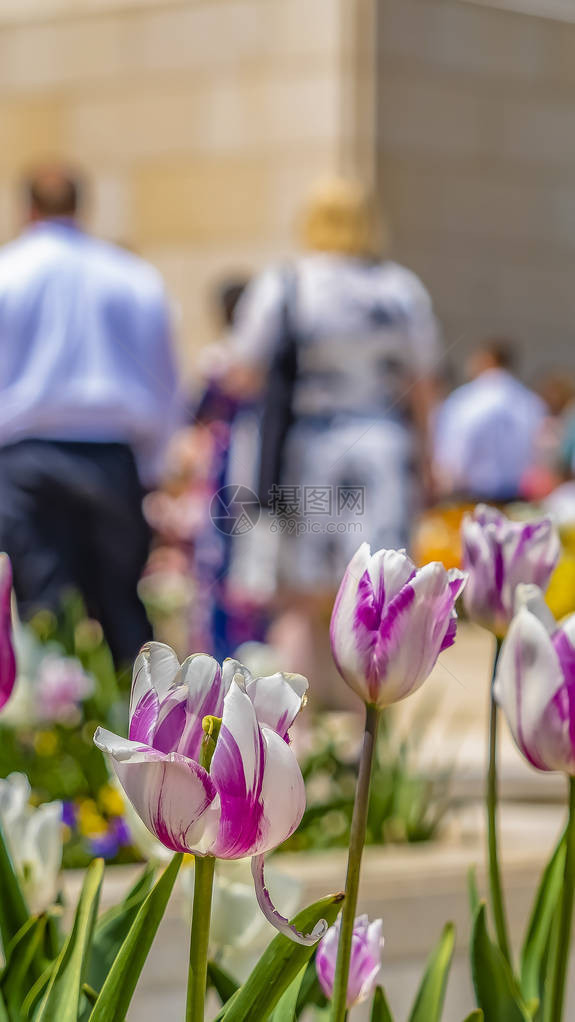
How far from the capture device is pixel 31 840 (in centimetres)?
147

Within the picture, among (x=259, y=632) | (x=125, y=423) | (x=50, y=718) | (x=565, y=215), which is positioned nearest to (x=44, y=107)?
(x=565, y=215)

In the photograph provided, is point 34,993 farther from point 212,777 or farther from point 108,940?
point 212,777

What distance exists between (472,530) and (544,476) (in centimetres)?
726

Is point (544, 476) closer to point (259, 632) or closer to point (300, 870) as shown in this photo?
point (259, 632)

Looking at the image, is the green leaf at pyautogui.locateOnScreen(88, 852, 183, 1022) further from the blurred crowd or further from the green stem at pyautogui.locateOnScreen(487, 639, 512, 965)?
the blurred crowd

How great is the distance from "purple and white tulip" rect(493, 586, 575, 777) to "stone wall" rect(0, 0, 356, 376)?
1111 cm

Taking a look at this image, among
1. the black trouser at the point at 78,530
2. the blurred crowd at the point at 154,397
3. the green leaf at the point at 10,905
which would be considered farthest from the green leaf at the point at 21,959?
the black trouser at the point at 78,530

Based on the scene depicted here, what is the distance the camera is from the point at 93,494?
441 centimetres

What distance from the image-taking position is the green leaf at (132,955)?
43.8 inches

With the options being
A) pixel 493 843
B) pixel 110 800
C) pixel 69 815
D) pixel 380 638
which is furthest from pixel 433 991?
pixel 110 800

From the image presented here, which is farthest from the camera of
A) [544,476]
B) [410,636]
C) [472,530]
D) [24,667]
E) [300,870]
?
[544,476]

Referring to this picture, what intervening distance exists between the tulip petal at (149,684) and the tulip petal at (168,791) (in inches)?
1.3

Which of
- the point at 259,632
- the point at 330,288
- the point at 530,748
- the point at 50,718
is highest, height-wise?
the point at 530,748

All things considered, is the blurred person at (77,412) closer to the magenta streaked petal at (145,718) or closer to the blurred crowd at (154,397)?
the blurred crowd at (154,397)
